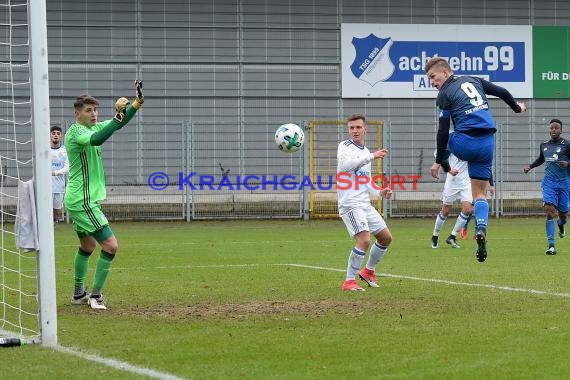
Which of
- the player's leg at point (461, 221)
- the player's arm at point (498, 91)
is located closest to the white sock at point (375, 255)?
the player's arm at point (498, 91)

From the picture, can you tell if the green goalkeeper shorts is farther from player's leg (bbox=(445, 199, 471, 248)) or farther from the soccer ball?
player's leg (bbox=(445, 199, 471, 248))

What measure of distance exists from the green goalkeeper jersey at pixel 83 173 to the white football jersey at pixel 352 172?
2.86 m

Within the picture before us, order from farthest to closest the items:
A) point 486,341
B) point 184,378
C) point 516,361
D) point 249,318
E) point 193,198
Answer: point 193,198 → point 249,318 → point 486,341 → point 516,361 → point 184,378

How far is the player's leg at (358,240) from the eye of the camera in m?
11.8

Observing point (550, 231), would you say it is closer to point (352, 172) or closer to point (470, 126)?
point (352, 172)

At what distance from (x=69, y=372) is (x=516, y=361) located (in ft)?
9.20

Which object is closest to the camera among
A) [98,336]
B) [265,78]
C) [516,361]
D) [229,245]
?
[516,361]

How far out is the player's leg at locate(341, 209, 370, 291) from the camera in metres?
11.8

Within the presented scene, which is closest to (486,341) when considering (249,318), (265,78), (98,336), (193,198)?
(249,318)

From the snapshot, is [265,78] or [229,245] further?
[265,78]

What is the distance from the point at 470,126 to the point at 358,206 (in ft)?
5.84

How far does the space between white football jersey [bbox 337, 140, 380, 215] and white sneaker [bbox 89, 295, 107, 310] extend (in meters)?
3.13

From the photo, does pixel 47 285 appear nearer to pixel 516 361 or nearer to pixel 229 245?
pixel 516 361

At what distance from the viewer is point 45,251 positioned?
7727mm
